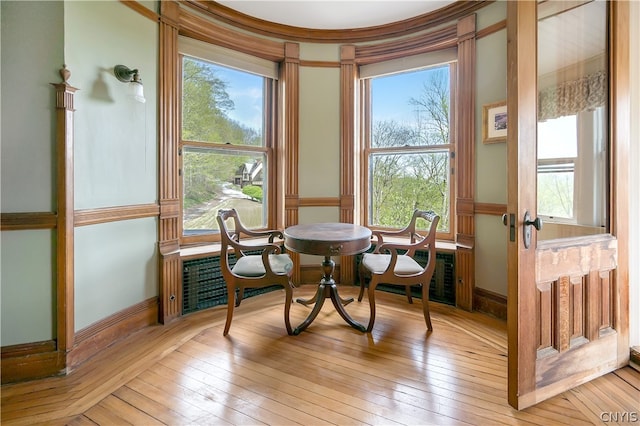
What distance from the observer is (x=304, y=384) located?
6.00 ft

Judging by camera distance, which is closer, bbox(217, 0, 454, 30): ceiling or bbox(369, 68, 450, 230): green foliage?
bbox(217, 0, 454, 30): ceiling

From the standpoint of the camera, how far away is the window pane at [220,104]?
3064 mm

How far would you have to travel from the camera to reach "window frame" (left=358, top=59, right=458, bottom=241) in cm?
322

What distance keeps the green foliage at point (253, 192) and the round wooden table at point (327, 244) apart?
3.12 feet

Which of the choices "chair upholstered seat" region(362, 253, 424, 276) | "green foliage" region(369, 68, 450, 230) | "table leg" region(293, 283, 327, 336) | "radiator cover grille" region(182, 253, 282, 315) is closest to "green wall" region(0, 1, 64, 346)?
"radiator cover grille" region(182, 253, 282, 315)

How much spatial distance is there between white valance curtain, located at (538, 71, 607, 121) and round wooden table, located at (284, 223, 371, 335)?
146cm

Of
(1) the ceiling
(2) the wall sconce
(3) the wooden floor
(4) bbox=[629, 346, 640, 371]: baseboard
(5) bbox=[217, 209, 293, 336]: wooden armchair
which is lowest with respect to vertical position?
(3) the wooden floor

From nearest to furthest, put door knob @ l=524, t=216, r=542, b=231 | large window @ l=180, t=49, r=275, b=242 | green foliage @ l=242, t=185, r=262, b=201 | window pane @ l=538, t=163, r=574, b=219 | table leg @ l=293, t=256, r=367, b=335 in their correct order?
door knob @ l=524, t=216, r=542, b=231 → window pane @ l=538, t=163, r=574, b=219 → table leg @ l=293, t=256, r=367, b=335 → large window @ l=180, t=49, r=275, b=242 → green foliage @ l=242, t=185, r=262, b=201

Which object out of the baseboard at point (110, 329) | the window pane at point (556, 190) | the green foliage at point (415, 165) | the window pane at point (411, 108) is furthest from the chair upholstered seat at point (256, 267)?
the window pane at point (411, 108)

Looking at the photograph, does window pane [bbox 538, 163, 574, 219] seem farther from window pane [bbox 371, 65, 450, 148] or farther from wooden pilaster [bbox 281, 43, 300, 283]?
wooden pilaster [bbox 281, 43, 300, 283]

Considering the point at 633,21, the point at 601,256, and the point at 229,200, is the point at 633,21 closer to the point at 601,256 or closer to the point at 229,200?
the point at 601,256

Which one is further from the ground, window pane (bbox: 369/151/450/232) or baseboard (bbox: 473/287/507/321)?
window pane (bbox: 369/151/450/232)

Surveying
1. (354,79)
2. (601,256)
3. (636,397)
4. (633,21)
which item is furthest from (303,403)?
(354,79)

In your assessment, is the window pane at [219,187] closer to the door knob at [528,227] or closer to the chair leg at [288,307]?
the chair leg at [288,307]
